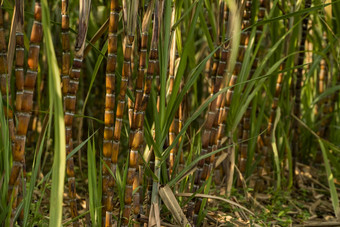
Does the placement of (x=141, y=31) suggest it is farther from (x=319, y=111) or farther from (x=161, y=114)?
(x=319, y=111)

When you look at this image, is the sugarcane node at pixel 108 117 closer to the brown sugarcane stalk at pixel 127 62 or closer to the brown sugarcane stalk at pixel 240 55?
the brown sugarcane stalk at pixel 127 62

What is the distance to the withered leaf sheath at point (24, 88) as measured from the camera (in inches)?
35.5

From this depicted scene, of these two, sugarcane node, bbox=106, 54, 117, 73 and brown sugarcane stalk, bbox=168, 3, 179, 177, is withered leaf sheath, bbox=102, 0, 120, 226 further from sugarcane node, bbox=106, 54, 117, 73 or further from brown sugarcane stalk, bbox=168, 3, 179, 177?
brown sugarcane stalk, bbox=168, 3, 179, 177

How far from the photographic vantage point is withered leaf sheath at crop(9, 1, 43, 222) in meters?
0.90

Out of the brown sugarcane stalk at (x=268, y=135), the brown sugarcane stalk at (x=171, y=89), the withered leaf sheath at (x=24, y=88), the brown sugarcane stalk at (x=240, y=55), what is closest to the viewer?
the withered leaf sheath at (x=24, y=88)

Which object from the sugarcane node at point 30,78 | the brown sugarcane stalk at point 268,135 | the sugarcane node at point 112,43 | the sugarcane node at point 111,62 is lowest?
the brown sugarcane stalk at point 268,135

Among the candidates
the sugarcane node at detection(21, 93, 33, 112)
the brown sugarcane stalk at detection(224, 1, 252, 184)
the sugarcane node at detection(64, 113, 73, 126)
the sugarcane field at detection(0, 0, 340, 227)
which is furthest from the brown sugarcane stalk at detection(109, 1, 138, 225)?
the brown sugarcane stalk at detection(224, 1, 252, 184)

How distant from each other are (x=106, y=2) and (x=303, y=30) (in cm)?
77

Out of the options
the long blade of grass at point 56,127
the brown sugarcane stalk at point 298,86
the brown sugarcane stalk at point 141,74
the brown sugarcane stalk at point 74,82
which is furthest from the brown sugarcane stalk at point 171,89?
the brown sugarcane stalk at point 298,86

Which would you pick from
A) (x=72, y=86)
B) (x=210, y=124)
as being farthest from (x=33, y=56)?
(x=210, y=124)

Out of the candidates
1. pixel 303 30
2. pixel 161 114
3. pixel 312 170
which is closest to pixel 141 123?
pixel 161 114

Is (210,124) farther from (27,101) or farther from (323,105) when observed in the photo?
(323,105)

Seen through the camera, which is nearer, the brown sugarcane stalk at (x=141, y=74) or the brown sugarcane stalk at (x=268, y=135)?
the brown sugarcane stalk at (x=141, y=74)

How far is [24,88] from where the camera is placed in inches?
36.6
